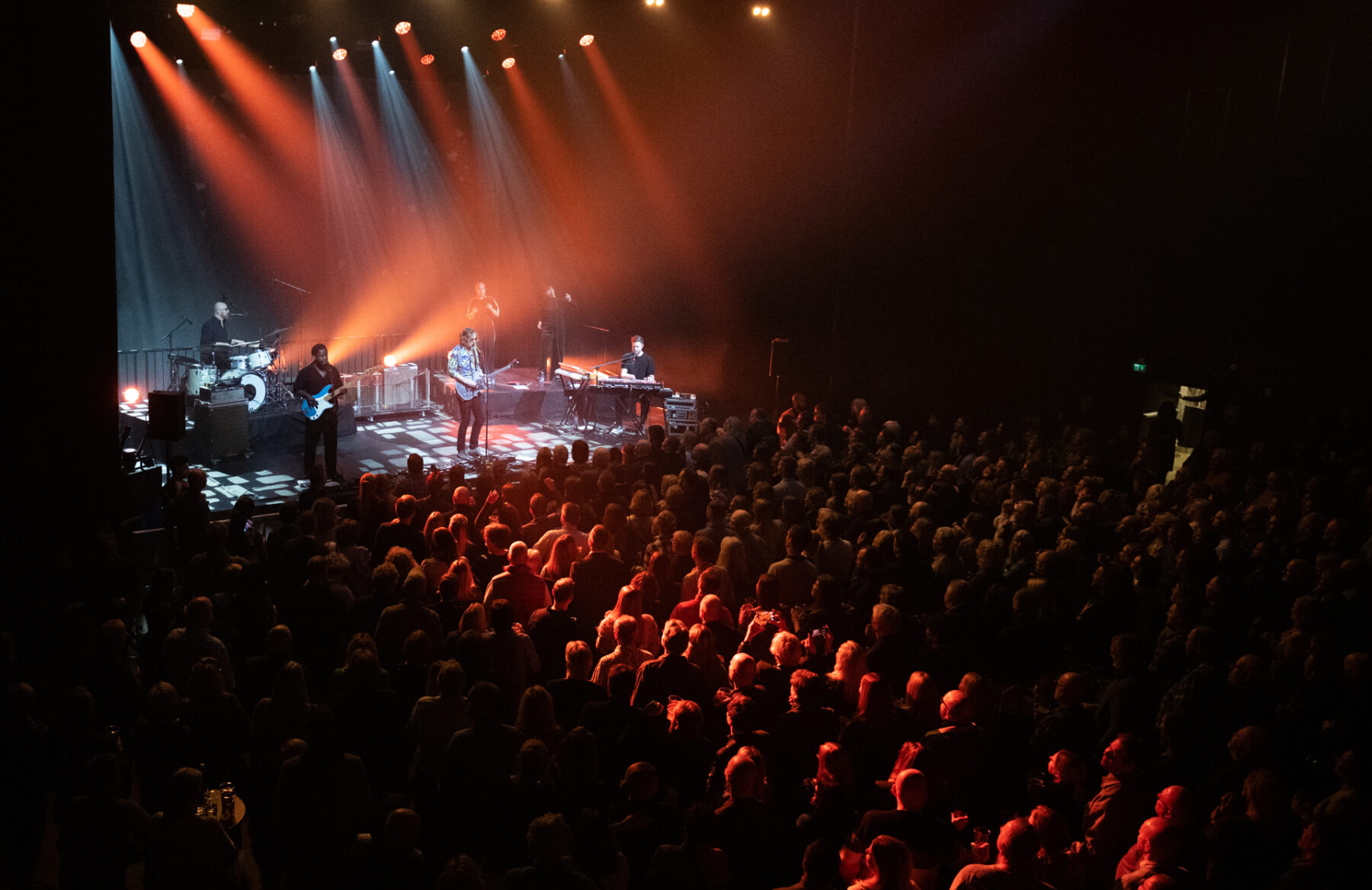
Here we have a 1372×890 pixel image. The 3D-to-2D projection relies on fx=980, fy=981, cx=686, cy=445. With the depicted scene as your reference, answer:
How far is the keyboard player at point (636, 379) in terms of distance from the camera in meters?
13.8

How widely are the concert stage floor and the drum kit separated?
43 cm

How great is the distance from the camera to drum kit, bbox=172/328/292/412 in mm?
12297

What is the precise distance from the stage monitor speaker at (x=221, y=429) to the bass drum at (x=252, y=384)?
1.94 feet

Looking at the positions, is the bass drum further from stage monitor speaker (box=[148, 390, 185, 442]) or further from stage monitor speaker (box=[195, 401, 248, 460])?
stage monitor speaker (box=[148, 390, 185, 442])

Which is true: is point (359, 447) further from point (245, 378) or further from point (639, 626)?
point (639, 626)

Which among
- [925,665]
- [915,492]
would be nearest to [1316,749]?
[925,665]

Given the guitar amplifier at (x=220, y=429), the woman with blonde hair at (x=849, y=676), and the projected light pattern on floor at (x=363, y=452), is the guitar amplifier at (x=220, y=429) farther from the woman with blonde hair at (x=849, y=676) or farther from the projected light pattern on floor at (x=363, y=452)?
the woman with blonde hair at (x=849, y=676)

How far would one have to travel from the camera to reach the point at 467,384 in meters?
11.9

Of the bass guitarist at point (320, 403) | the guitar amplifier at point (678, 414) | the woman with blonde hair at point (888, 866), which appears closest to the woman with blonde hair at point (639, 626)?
the woman with blonde hair at point (888, 866)

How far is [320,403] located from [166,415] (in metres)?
2.11

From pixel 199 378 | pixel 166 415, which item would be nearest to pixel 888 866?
pixel 166 415

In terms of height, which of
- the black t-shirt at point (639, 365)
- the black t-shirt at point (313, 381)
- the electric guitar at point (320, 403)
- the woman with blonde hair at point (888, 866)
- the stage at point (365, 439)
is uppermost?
the black t-shirt at point (639, 365)

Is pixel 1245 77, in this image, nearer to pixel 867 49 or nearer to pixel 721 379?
pixel 867 49

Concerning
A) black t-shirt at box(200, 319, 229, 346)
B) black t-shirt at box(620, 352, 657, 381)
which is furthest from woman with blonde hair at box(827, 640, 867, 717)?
black t-shirt at box(200, 319, 229, 346)
